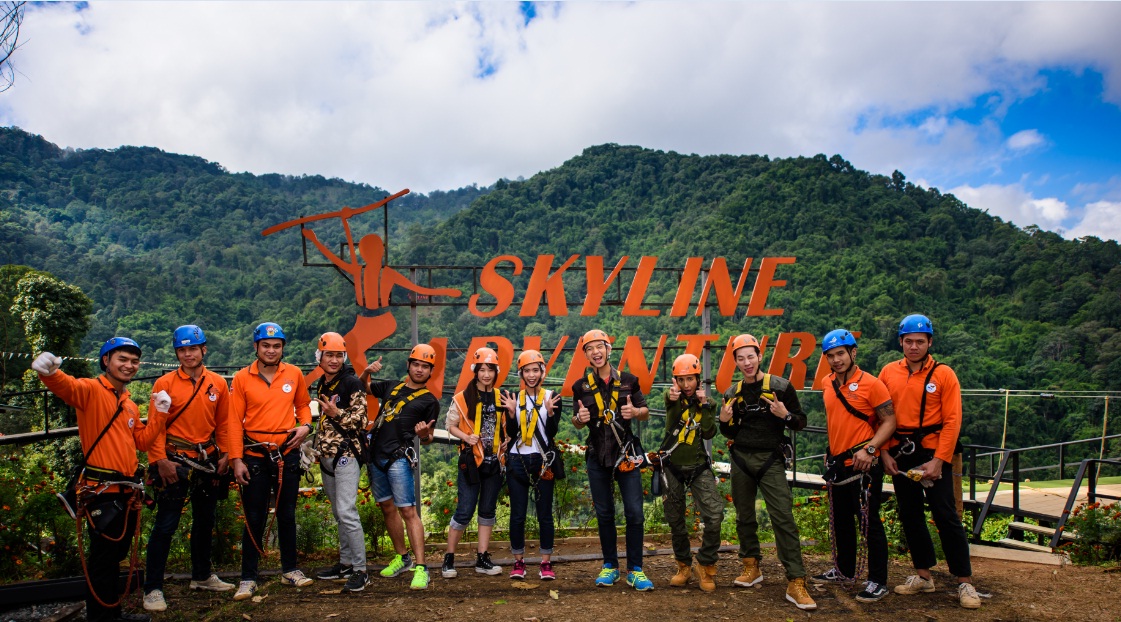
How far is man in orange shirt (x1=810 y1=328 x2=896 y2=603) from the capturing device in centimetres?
557

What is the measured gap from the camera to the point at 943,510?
18.0 ft

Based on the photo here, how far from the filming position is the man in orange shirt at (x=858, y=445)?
5.57 m

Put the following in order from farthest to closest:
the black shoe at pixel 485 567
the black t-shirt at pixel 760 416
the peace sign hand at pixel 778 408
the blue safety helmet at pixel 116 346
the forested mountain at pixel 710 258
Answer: the forested mountain at pixel 710 258 → the black shoe at pixel 485 567 → the black t-shirt at pixel 760 416 → the peace sign hand at pixel 778 408 → the blue safety helmet at pixel 116 346

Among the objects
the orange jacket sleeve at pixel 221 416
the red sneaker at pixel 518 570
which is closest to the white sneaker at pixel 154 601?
the orange jacket sleeve at pixel 221 416

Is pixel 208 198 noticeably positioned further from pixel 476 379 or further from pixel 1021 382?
pixel 476 379

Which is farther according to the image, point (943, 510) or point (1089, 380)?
point (1089, 380)

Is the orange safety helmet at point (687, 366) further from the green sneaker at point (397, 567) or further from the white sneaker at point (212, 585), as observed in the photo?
the white sneaker at point (212, 585)

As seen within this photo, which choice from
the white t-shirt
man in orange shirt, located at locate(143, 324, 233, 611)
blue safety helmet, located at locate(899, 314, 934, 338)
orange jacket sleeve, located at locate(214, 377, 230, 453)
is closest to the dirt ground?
man in orange shirt, located at locate(143, 324, 233, 611)

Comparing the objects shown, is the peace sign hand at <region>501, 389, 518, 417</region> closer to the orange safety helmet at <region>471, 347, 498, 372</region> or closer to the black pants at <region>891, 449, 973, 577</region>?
the orange safety helmet at <region>471, 347, 498, 372</region>

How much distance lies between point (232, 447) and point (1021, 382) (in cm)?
3019

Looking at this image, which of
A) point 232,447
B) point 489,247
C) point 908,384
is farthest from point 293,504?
point 489,247

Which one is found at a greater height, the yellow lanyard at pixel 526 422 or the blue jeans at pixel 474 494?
the yellow lanyard at pixel 526 422

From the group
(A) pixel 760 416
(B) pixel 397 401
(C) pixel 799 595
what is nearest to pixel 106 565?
(B) pixel 397 401

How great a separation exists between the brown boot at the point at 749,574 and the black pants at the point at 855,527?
0.64 meters
